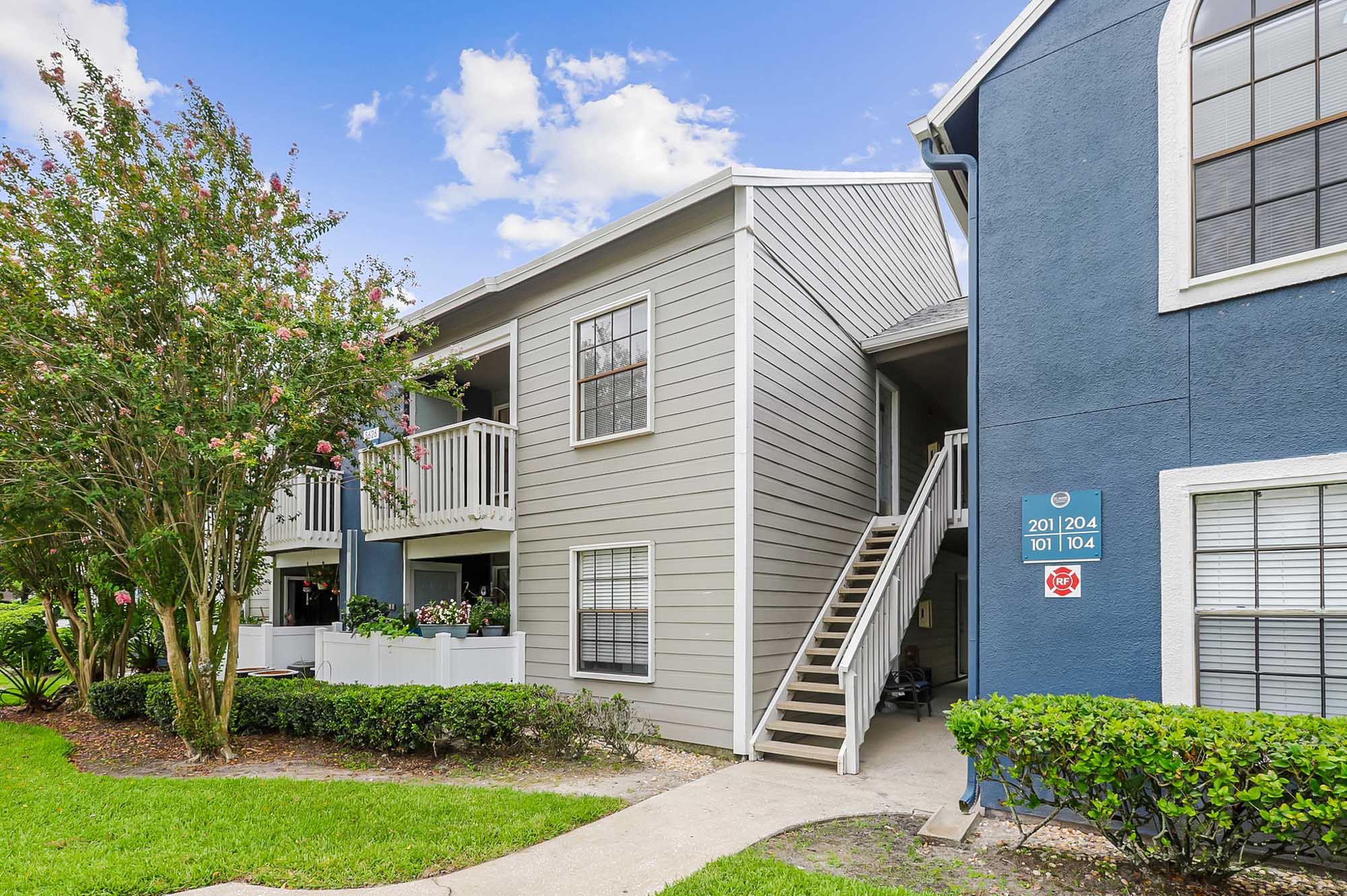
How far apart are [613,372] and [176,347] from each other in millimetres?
4364

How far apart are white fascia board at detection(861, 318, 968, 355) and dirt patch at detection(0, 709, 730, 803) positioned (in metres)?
5.74

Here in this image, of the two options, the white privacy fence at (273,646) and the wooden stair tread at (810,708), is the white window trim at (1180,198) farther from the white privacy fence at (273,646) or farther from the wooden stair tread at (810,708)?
the white privacy fence at (273,646)

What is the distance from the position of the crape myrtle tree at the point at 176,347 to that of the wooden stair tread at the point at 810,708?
4.96 metres

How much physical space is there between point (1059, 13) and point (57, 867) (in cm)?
856

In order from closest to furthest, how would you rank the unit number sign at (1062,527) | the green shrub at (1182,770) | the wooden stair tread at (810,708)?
the green shrub at (1182,770) → the unit number sign at (1062,527) → the wooden stair tread at (810,708)

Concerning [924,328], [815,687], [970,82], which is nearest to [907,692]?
[815,687]

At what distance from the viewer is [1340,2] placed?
472 cm

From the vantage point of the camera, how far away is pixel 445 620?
9.40 m

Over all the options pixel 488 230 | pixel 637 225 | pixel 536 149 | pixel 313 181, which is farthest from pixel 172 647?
pixel 488 230

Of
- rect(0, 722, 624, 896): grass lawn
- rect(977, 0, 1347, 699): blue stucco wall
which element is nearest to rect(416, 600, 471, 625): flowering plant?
rect(0, 722, 624, 896): grass lawn

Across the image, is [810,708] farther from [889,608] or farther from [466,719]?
[466,719]

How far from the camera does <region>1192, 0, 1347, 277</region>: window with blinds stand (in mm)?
4688

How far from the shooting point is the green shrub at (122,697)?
372 inches

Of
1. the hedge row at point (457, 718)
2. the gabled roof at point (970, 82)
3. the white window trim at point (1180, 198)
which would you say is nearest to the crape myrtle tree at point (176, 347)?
the hedge row at point (457, 718)
